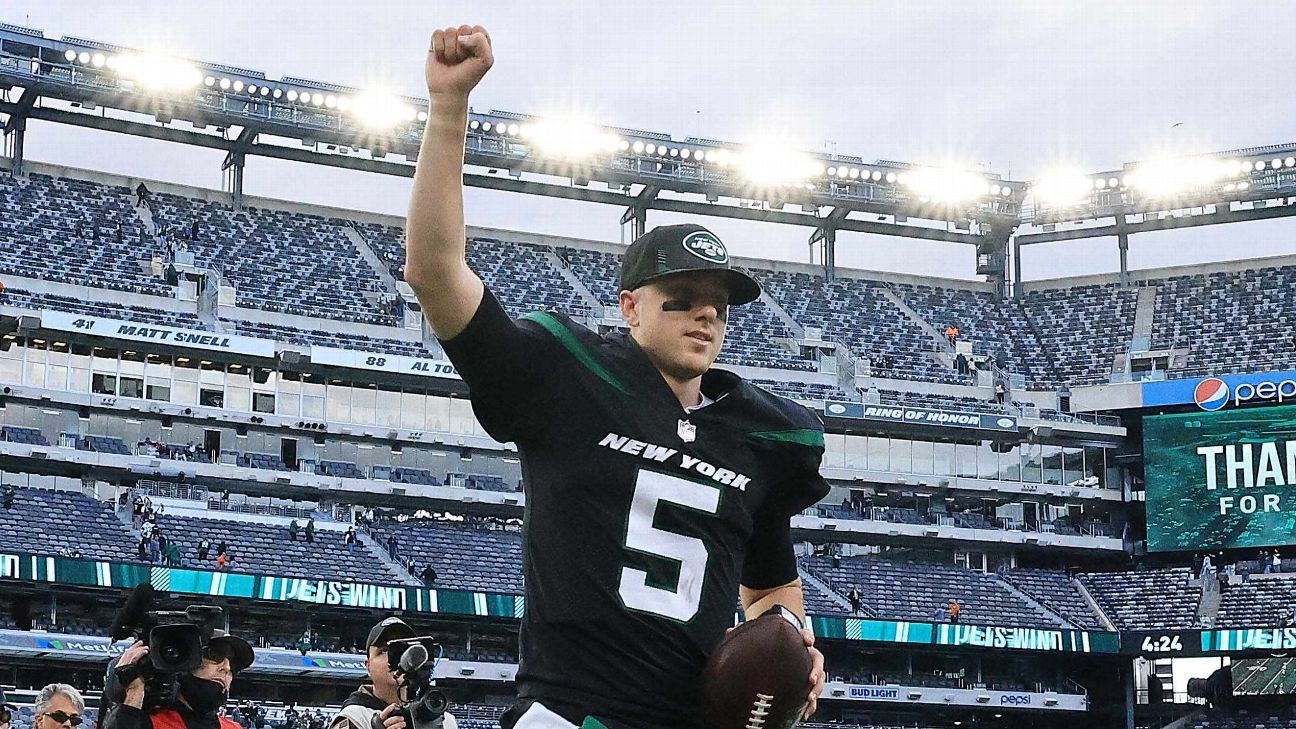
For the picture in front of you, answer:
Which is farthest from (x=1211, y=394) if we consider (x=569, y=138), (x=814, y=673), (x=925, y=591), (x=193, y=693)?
(x=814, y=673)

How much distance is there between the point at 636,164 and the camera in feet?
182

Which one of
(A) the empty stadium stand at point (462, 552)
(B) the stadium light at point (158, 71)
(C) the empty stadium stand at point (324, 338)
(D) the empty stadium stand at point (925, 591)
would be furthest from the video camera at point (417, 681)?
(B) the stadium light at point (158, 71)

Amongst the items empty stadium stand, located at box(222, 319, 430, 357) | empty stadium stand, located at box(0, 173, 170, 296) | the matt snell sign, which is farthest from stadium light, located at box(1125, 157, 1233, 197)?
empty stadium stand, located at box(0, 173, 170, 296)

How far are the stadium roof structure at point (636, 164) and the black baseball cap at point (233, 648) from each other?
4449 centimetres

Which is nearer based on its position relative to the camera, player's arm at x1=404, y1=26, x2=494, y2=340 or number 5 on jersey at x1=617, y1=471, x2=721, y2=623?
player's arm at x1=404, y1=26, x2=494, y2=340

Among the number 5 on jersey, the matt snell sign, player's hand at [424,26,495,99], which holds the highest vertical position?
the matt snell sign

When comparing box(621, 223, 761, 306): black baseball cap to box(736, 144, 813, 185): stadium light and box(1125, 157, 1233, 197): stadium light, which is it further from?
box(1125, 157, 1233, 197): stadium light

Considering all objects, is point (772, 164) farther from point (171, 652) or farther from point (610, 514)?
point (610, 514)

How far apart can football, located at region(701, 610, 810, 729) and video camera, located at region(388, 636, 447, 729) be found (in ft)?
7.18

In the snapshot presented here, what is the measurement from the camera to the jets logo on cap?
4.41m

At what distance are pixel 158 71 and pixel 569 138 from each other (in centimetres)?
1261

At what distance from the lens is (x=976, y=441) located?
55250mm

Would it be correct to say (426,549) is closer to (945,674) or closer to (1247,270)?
(945,674)

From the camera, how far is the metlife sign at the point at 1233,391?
5081cm
